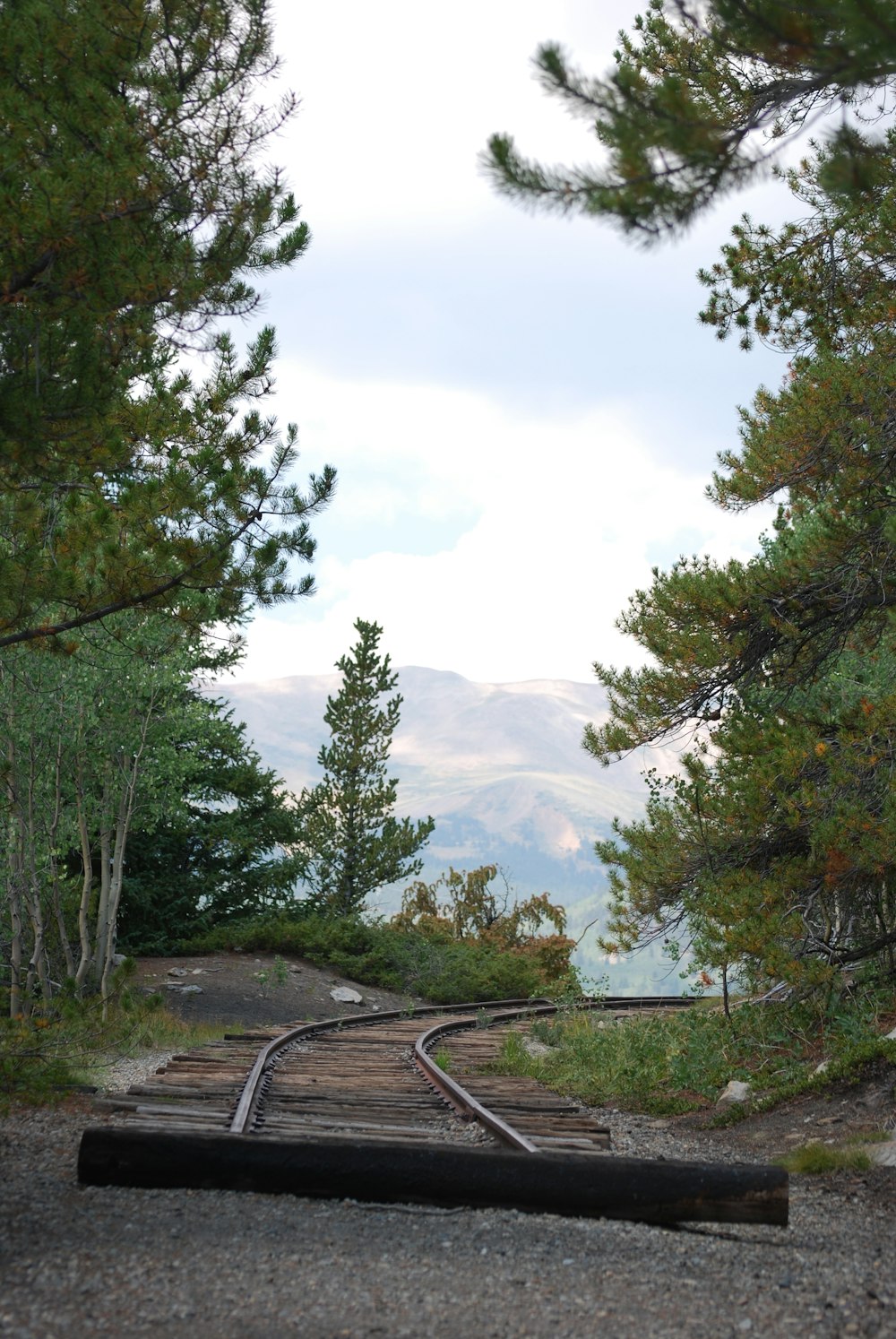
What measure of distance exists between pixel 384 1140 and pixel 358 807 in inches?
889

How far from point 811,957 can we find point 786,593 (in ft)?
10.6

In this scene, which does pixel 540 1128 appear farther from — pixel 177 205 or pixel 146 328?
pixel 177 205

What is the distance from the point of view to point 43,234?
20.2 feet

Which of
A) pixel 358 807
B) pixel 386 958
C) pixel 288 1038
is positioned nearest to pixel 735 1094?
pixel 288 1038

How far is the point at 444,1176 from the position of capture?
18.2 feet

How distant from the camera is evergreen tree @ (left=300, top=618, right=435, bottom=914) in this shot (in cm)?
2777

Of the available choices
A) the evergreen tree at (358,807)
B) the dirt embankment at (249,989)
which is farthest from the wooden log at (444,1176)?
the evergreen tree at (358,807)

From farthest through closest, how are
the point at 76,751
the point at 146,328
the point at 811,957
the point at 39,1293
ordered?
the point at 76,751 < the point at 811,957 < the point at 146,328 < the point at 39,1293

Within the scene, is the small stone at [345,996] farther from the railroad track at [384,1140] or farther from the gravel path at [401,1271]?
the gravel path at [401,1271]

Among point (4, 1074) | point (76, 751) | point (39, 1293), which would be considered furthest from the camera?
point (76, 751)

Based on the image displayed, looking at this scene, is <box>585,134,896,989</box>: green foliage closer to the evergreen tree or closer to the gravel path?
the gravel path

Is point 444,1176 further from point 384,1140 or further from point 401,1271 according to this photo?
point 401,1271

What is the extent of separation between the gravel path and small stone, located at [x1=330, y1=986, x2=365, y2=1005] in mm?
14589

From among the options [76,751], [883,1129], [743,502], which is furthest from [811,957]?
[76,751]
